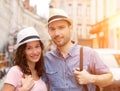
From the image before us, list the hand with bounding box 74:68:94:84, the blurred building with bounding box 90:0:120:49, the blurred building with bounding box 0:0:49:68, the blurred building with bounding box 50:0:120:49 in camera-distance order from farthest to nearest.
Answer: the blurred building with bounding box 90:0:120:49, the blurred building with bounding box 50:0:120:49, the blurred building with bounding box 0:0:49:68, the hand with bounding box 74:68:94:84

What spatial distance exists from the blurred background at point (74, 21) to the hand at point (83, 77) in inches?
122

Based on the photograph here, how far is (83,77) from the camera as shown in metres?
1.59

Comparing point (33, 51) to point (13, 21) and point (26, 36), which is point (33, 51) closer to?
point (26, 36)

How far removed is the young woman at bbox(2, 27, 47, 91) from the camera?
1651 millimetres

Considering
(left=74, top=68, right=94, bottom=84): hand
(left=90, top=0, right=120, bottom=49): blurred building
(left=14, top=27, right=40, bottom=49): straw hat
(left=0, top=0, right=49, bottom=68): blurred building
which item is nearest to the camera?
(left=74, top=68, right=94, bottom=84): hand

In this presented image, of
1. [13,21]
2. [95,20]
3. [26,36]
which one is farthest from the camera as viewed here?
[95,20]

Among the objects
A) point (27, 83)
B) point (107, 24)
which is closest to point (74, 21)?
point (107, 24)

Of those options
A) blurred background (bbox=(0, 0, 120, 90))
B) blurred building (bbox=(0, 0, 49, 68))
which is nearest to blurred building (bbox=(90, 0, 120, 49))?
blurred background (bbox=(0, 0, 120, 90))

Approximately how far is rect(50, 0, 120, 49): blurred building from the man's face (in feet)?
13.1

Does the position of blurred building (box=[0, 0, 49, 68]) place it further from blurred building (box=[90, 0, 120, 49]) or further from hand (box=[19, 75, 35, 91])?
hand (box=[19, 75, 35, 91])

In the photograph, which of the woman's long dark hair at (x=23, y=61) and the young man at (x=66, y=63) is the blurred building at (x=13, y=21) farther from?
the young man at (x=66, y=63)

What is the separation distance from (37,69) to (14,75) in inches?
5.7

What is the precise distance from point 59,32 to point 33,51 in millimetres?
179

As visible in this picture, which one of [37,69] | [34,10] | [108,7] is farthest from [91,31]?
[37,69]
